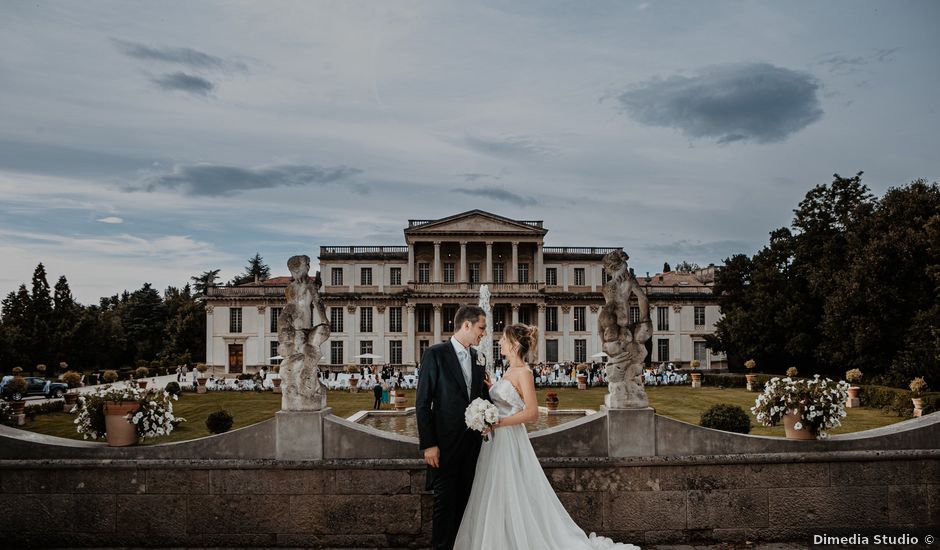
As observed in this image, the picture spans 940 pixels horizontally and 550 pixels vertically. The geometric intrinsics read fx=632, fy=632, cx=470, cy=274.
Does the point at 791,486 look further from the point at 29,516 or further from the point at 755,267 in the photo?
the point at 755,267

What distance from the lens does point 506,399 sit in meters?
4.82

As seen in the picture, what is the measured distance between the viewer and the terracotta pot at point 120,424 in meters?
6.38

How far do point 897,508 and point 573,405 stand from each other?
18.9m

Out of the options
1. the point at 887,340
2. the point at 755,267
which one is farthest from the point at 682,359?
the point at 887,340

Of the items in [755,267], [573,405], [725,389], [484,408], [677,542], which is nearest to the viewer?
[484,408]

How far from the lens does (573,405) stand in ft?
81.2

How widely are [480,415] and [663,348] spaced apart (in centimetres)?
5217

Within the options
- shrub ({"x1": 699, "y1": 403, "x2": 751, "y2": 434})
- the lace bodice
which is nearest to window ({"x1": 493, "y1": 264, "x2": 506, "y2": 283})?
shrub ({"x1": 699, "y1": 403, "x2": 751, "y2": 434})

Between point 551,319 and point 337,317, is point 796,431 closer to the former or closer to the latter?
point 551,319

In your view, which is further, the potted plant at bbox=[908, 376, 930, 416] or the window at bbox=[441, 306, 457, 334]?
the window at bbox=[441, 306, 457, 334]

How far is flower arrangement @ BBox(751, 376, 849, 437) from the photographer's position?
6230mm

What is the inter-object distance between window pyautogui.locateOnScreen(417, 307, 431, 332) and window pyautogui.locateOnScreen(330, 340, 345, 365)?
6688 mm

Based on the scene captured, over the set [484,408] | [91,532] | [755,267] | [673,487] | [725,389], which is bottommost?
[725,389]

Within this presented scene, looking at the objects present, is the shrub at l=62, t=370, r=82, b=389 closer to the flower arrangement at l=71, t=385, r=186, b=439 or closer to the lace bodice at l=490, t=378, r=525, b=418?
the flower arrangement at l=71, t=385, r=186, b=439
